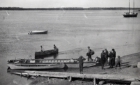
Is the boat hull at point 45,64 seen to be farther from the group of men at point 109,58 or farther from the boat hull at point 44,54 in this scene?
the boat hull at point 44,54

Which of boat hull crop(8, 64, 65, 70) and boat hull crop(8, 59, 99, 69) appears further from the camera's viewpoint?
boat hull crop(8, 64, 65, 70)

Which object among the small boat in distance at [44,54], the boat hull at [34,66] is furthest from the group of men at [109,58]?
the small boat in distance at [44,54]

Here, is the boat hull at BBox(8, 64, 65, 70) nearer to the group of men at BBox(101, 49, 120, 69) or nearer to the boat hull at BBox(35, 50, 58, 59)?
the group of men at BBox(101, 49, 120, 69)

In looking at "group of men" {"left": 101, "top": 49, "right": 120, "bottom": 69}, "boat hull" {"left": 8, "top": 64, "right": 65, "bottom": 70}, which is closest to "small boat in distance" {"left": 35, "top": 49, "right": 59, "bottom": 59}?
"boat hull" {"left": 8, "top": 64, "right": 65, "bottom": 70}

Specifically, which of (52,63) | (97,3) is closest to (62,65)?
(52,63)

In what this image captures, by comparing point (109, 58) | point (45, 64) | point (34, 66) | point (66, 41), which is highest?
point (109, 58)

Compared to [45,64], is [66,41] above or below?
above

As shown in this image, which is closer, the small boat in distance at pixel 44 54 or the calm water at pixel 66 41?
the small boat in distance at pixel 44 54

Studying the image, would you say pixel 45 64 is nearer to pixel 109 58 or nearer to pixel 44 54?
pixel 109 58

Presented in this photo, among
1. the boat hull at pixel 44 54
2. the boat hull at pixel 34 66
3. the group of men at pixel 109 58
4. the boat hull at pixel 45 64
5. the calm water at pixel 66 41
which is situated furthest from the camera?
the calm water at pixel 66 41

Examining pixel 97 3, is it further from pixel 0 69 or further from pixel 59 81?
pixel 0 69

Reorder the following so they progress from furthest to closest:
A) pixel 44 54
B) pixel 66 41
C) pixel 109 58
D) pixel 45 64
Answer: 1. pixel 66 41
2. pixel 44 54
3. pixel 45 64
4. pixel 109 58

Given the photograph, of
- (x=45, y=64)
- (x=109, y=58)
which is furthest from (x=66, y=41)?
(x=109, y=58)

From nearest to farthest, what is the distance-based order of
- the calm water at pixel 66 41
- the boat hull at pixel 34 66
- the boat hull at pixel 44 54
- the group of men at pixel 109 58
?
the group of men at pixel 109 58 < the boat hull at pixel 34 66 < the boat hull at pixel 44 54 < the calm water at pixel 66 41
